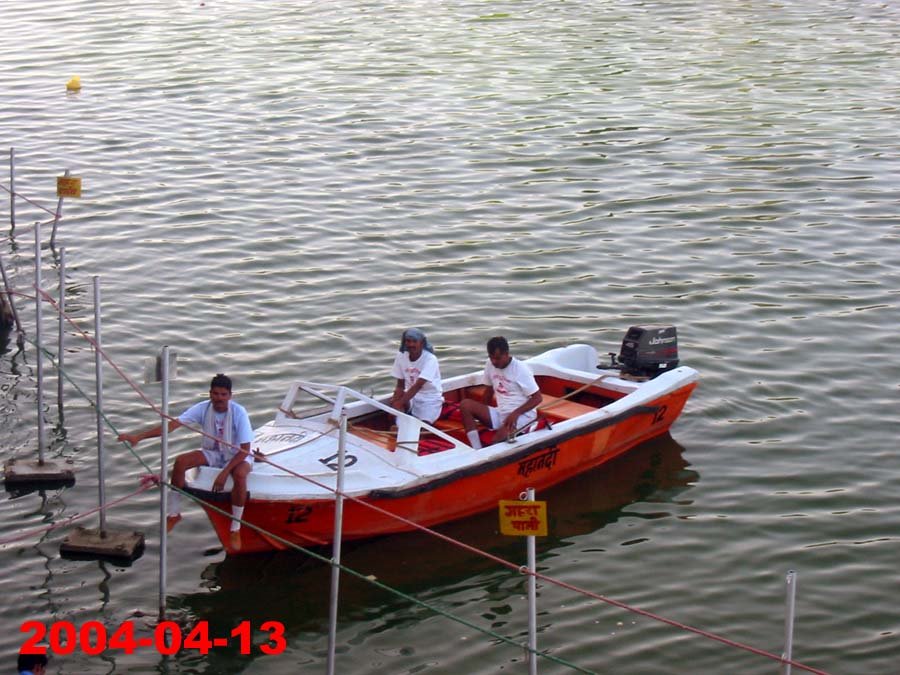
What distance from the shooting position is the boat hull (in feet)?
35.8

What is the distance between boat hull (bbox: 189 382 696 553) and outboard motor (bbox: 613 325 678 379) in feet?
1.27

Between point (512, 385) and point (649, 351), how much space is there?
1.94 m

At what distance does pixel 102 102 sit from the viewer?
26438 millimetres

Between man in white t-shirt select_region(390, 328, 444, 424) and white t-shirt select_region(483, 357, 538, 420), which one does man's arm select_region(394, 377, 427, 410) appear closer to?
man in white t-shirt select_region(390, 328, 444, 424)

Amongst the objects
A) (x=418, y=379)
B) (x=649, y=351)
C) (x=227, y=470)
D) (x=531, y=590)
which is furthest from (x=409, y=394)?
(x=531, y=590)

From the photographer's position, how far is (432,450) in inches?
480

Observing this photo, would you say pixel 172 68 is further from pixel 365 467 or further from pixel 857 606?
pixel 857 606

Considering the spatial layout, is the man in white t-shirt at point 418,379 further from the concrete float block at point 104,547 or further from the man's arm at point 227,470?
the concrete float block at point 104,547

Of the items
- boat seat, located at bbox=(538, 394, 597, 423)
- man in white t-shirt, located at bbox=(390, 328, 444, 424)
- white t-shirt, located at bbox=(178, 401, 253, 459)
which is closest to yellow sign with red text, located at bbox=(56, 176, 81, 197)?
white t-shirt, located at bbox=(178, 401, 253, 459)

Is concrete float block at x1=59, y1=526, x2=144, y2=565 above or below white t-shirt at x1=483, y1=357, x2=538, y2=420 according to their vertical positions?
Answer: below

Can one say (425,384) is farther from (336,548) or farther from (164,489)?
(336,548)

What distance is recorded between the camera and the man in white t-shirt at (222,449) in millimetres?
10688

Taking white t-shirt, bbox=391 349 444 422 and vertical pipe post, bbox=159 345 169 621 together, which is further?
white t-shirt, bbox=391 349 444 422

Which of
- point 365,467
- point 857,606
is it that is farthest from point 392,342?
point 857,606
